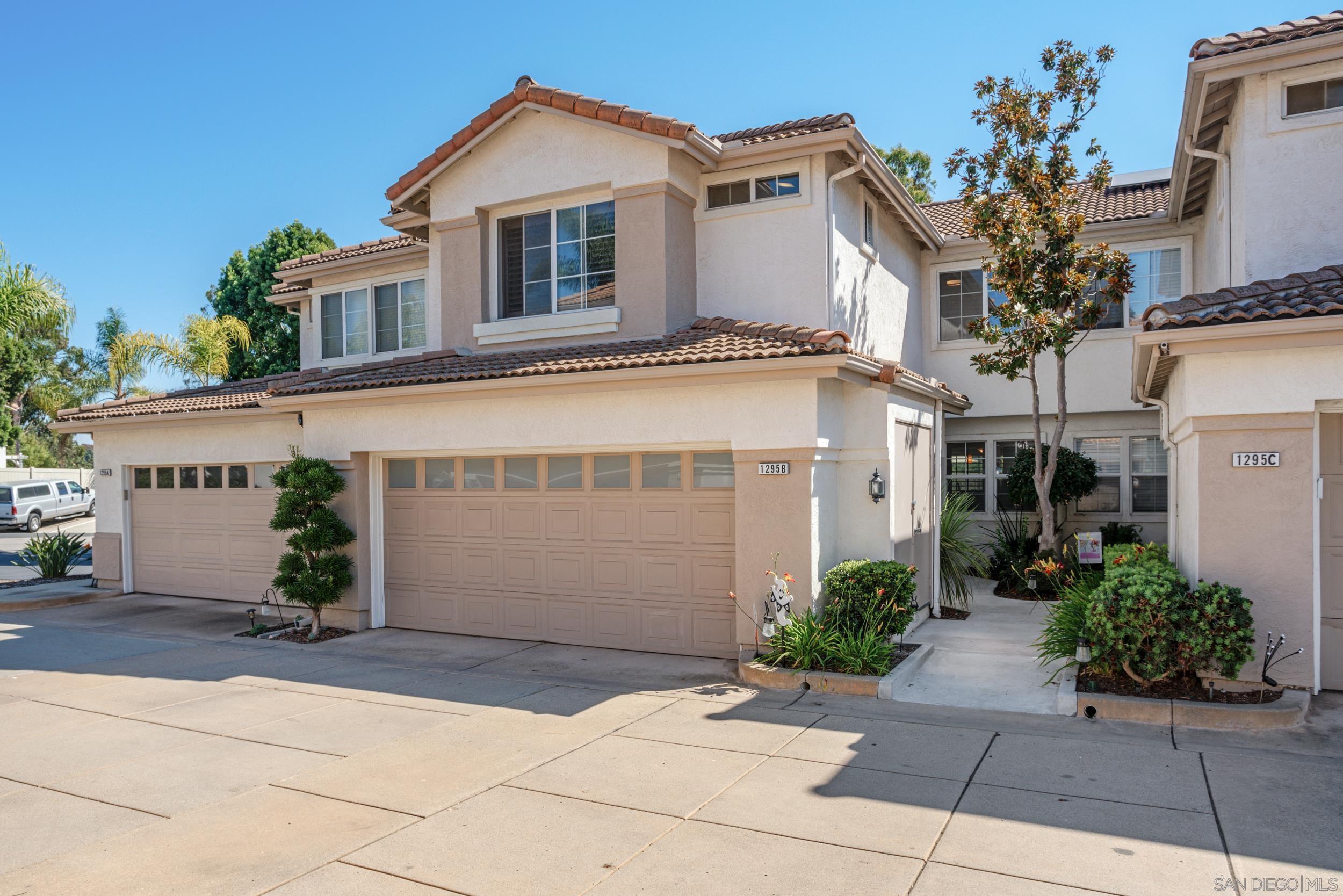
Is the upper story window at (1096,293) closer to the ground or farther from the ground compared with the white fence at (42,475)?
farther from the ground

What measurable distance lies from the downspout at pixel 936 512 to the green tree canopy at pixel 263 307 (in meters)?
29.5

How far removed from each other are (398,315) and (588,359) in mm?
6335

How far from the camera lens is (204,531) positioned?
15.4 meters

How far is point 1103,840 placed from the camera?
5316mm

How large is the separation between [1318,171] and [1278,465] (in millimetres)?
3994

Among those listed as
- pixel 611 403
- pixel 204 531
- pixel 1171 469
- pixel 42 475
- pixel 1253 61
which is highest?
pixel 1253 61

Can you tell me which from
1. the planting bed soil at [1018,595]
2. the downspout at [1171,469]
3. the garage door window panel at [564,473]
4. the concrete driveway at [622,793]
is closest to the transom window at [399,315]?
the garage door window panel at [564,473]

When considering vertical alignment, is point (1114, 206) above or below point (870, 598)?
above

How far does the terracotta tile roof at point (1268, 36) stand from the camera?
9445mm

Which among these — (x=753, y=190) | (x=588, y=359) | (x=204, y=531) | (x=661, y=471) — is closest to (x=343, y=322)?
(x=204, y=531)

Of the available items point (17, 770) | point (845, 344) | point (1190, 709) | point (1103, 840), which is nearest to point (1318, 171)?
point (845, 344)
